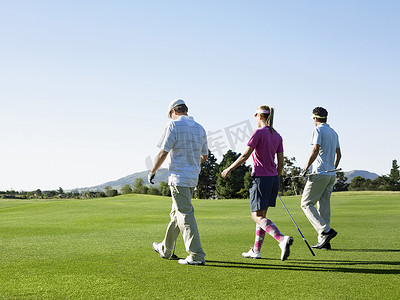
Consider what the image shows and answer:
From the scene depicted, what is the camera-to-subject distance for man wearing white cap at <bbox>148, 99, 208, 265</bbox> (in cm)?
593

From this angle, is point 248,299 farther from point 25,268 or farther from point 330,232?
point 330,232

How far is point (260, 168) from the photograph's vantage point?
21.0 ft

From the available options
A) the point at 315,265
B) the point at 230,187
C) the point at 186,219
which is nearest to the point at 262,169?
the point at 186,219

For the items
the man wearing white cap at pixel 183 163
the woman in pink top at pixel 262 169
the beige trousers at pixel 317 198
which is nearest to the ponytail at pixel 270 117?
the woman in pink top at pixel 262 169

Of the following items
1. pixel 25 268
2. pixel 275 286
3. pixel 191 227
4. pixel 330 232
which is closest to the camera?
pixel 275 286

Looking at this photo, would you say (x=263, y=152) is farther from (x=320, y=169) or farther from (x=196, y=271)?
(x=196, y=271)

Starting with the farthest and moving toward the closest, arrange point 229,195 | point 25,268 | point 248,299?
point 229,195, point 25,268, point 248,299

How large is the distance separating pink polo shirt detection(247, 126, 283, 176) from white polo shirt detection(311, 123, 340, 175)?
1602 millimetres

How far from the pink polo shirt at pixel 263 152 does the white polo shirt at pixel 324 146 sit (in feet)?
5.26

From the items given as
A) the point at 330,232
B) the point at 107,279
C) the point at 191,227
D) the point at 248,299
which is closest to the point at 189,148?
the point at 191,227

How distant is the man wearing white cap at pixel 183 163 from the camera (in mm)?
5934

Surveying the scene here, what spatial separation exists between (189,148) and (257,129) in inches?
A: 43.3

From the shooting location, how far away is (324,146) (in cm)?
780

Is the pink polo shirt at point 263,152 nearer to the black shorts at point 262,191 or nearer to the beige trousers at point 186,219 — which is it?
the black shorts at point 262,191
